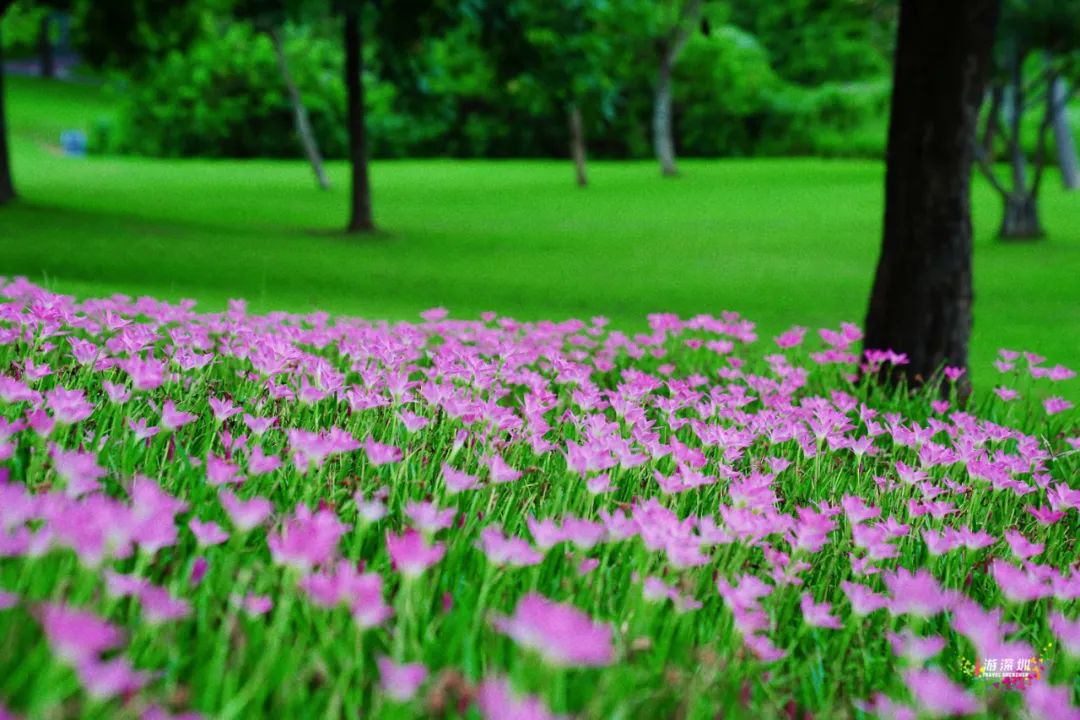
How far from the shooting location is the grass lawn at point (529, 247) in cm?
1059

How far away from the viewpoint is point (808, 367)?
627 cm

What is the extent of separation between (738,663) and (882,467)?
236 centimetres

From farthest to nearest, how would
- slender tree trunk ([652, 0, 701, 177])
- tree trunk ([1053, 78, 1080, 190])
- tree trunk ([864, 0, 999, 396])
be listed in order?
slender tree trunk ([652, 0, 701, 177]) < tree trunk ([1053, 78, 1080, 190]) < tree trunk ([864, 0, 999, 396])

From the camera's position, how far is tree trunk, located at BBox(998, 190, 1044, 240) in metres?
17.9

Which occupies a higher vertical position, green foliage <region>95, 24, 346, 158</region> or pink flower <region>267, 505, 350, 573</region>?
green foliage <region>95, 24, 346, 158</region>

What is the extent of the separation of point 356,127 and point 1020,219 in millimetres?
12522

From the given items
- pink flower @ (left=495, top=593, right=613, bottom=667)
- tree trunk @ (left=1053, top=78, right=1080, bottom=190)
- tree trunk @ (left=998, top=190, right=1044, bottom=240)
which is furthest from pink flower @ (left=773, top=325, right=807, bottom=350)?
tree trunk @ (left=1053, top=78, right=1080, bottom=190)

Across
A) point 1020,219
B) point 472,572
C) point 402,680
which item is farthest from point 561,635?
point 1020,219

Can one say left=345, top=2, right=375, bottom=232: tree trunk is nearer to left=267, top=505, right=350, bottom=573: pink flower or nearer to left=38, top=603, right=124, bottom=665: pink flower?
left=267, top=505, right=350, bottom=573: pink flower

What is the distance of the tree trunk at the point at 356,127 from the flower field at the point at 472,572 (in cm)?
1411

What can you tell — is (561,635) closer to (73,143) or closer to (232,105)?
(232,105)

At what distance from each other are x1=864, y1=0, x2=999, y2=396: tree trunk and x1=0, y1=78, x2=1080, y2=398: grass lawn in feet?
4.29

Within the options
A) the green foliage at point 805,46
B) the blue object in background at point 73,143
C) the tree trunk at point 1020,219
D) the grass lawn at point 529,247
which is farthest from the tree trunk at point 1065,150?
the blue object in background at point 73,143

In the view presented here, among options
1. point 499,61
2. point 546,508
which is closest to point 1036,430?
point 546,508
